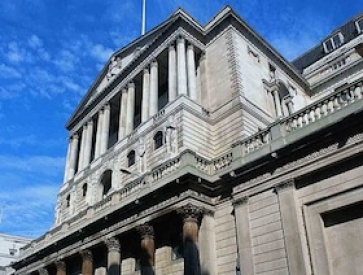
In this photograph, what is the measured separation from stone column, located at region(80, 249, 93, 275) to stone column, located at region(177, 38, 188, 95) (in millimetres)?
12499

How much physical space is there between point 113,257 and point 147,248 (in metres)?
3.20

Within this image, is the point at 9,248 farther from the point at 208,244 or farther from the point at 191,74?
the point at 208,244

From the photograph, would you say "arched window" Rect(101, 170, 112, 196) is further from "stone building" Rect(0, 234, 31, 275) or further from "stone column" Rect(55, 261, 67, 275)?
"stone building" Rect(0, 234, 31, 275)

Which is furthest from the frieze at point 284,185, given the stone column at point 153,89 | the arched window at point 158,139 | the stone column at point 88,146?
the stone column at point 88,146

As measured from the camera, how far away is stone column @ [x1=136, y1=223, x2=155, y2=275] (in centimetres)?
2116

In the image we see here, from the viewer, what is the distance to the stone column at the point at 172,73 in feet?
95.0

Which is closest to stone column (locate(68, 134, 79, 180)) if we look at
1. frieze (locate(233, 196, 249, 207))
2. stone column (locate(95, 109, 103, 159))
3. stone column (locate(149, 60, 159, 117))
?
stone column (locate(95, 109, 103, 159))

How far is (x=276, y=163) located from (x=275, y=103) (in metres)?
13.7

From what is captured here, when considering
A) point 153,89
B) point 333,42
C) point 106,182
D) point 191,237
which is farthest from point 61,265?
point 333,42

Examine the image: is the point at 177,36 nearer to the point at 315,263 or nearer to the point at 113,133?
the point at 113,133

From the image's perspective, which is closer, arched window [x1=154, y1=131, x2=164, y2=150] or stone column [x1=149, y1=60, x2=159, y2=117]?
arched window [x1=154, y1=131, x2=164, y2=150]

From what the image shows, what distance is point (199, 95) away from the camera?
1179 inches

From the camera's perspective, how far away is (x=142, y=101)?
3272 centimetres

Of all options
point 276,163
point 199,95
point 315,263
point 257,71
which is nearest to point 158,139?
point 199,95
